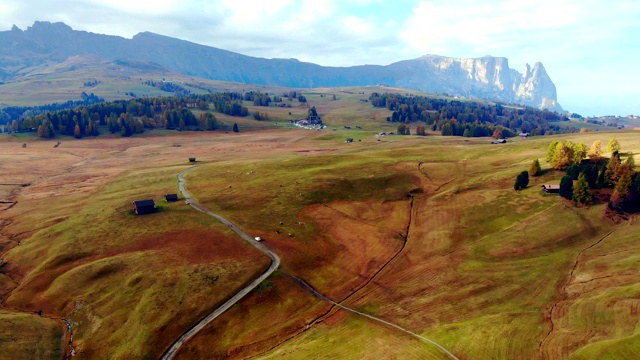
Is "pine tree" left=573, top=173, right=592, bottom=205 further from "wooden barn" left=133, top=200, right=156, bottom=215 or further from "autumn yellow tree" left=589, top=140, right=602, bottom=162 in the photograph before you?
"wooden barn" left=133, top=200, right=156, bottom=215

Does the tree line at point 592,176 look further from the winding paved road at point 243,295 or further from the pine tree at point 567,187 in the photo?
the winding paved road at point 243,295

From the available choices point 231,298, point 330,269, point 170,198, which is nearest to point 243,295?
point 231,298

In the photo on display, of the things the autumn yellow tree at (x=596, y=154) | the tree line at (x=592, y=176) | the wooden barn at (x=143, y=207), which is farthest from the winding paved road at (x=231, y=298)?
the autumn yellow tree at (x=596, y=154)

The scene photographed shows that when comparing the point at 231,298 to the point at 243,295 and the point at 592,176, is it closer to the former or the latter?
the point at 243,295

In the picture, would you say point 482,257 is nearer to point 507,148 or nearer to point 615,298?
point 615,298

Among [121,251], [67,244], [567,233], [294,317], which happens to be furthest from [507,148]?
[67,244]

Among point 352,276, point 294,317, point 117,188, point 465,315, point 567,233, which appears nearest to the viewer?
point 465,315

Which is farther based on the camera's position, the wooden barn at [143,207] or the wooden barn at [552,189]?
the wooden barn at [143,207]
